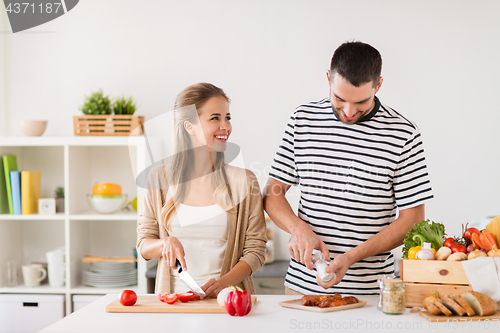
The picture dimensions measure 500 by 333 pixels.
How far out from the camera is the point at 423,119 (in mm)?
2906

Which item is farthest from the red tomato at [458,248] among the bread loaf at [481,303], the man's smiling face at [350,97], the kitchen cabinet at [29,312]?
the kitchen cabinet at [29,312]

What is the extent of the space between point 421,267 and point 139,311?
82 centimetres

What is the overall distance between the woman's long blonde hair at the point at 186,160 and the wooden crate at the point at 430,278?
660 millimetres

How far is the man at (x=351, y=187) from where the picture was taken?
161cm

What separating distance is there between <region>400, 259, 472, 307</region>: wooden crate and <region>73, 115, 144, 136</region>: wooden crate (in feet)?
6.18

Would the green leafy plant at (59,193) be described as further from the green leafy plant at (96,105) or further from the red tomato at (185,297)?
the red tomato at (185,297)

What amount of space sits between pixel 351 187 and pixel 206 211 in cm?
54

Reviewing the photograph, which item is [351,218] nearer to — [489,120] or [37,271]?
[489,120]

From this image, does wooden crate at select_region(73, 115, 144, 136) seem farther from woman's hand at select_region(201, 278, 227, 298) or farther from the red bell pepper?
the red bell pepper

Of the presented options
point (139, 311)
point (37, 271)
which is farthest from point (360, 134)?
point (37, 271)

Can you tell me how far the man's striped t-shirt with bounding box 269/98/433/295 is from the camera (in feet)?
5.35

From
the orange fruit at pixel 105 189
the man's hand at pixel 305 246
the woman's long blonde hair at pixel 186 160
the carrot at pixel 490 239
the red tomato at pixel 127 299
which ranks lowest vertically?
the red tomato at pixel 127 299

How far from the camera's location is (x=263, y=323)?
1284 millimetres

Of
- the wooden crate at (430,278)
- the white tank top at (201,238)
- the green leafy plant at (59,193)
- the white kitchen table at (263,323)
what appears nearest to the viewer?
the white kitchen table at (263,323)
